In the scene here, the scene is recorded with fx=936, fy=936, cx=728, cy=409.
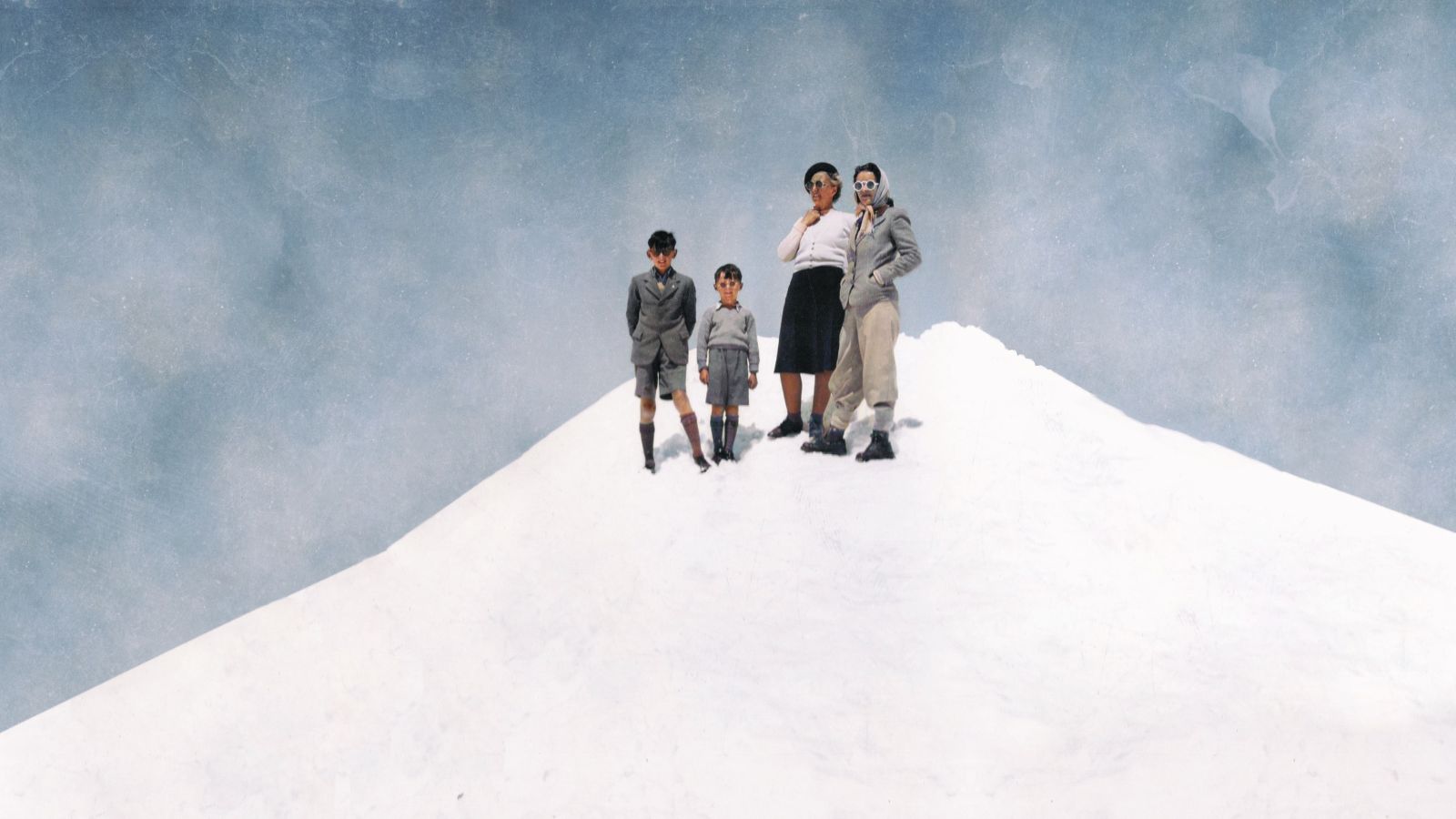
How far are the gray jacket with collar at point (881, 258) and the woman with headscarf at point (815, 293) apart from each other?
0.32 m

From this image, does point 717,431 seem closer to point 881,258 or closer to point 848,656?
point 881,258

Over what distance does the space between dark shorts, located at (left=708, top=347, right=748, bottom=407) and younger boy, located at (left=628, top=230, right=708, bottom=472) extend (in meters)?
0.30

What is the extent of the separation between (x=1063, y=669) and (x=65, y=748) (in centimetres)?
900

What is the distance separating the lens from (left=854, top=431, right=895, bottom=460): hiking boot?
9.14 meters

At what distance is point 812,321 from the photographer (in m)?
9.66

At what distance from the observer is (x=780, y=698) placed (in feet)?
22.5

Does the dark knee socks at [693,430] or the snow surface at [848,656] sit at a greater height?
the dark knee socks at [693,430]

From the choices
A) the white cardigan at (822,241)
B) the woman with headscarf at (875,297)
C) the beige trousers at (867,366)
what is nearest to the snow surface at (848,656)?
the beige trousers at (867,366)

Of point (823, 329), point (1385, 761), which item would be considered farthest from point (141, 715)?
point (1385, 761)

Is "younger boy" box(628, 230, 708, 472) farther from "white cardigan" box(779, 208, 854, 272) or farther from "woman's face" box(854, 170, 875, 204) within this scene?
"woman's face" box(854, 170, 875, 204)

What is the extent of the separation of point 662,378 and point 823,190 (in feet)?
8.12

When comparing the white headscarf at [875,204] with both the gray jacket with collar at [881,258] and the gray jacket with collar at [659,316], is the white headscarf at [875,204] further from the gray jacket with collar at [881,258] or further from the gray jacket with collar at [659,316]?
the gray jacket with collar at [659,316]

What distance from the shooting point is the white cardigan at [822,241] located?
9.45 metres

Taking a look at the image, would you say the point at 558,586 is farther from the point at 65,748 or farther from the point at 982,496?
the point at 65,748
